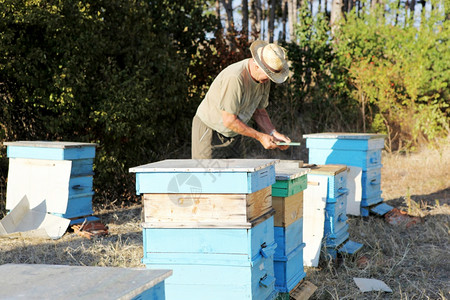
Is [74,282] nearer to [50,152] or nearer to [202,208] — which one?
[202,208]

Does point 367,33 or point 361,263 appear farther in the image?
point 367,33

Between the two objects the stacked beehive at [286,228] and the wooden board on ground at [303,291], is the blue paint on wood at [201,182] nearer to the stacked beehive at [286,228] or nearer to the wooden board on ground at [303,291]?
the stacked beehive at [286,228]

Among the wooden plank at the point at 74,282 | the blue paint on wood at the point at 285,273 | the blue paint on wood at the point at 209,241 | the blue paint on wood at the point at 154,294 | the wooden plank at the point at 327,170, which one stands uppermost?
the wooden plank at the point at 327,170

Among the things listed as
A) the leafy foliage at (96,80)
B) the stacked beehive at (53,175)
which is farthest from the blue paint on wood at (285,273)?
the leafy foliage at (96,80)

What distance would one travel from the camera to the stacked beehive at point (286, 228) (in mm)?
3037

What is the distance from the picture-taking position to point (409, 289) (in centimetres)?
351

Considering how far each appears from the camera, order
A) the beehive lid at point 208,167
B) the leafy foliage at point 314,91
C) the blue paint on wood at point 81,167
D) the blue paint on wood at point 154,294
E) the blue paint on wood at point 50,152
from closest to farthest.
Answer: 1. the blue paint on wood at point 154,294
2. the beehive lid at point 208,167
3. the blue paint on wood at point 50,152
4. the blue paint on wood at point 81,167
5. the leafy foliage at point 314,91

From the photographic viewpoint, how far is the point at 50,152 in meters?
4.78

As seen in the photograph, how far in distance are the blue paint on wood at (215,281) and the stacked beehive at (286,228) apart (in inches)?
13.9

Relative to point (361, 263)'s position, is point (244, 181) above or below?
above

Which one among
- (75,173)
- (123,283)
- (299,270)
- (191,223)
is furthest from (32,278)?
(75,173)

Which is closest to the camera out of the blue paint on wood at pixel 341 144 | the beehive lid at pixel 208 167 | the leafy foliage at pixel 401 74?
the beehive lid at pixel 208 167

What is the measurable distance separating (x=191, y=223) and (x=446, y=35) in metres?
8.03

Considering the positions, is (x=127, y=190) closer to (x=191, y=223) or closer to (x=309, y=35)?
(x=191, y=223)
